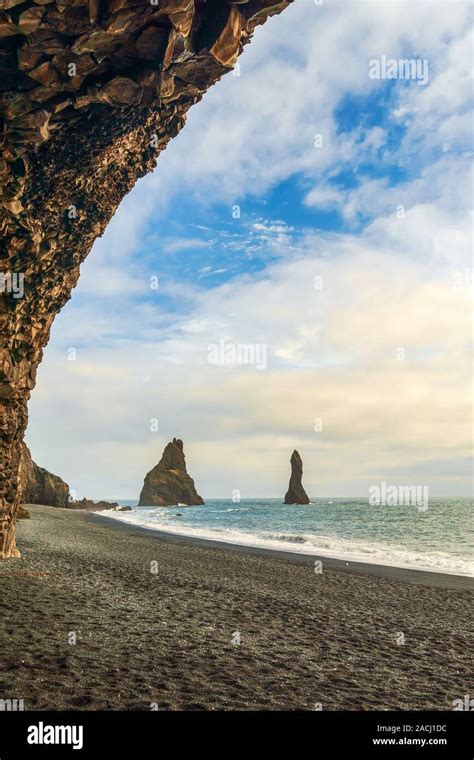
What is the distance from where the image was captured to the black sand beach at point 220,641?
8.09 m

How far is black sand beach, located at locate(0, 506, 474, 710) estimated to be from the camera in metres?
8.09

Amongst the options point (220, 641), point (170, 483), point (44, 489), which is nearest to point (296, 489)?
point (170, 483)

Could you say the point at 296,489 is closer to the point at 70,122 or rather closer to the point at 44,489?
the point at 44,489

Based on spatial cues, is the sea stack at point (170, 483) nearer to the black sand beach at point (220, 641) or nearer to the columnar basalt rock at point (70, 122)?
the columnar basalt rock at point (70, 122)

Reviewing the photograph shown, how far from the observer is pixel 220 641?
11.4 meters

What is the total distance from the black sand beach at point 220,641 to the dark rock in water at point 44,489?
69863mm

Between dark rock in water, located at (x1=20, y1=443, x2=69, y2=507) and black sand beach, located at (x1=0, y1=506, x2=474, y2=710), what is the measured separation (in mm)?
69863

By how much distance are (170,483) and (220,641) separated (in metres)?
175
